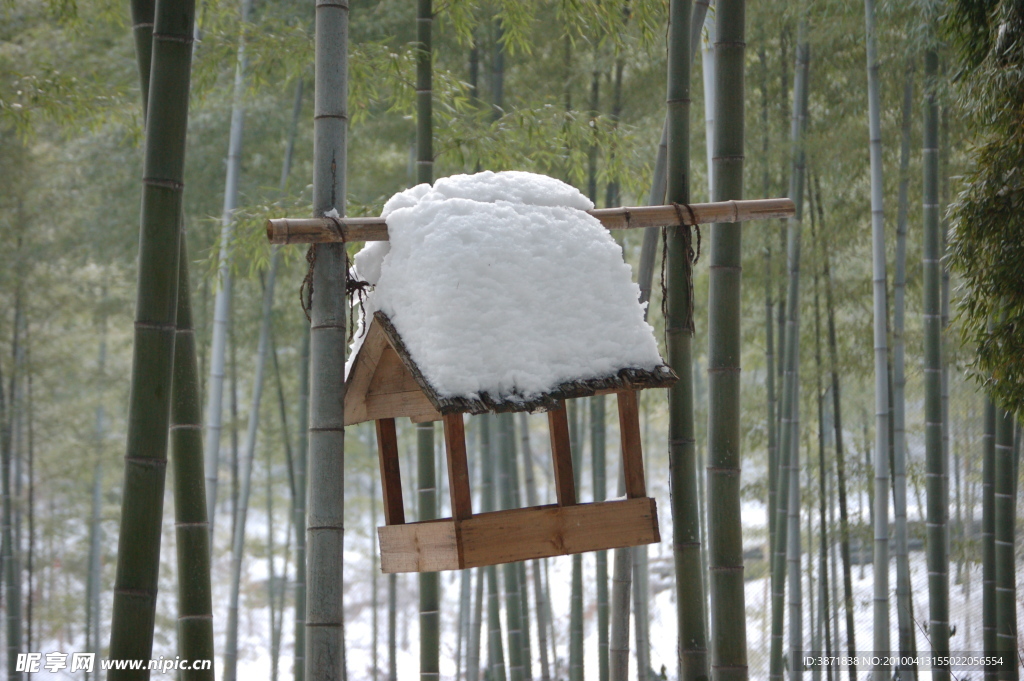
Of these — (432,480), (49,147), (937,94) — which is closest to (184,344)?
(432,480)

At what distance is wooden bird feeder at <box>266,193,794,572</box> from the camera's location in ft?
5.49

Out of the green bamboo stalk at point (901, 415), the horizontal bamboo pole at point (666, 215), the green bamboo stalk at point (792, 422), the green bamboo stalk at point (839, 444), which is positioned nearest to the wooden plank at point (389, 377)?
the horizontal bamboo pole at point (666, 215)

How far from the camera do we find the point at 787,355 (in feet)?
18.7

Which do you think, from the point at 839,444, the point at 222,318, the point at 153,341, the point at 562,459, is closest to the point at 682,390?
the point at 562,459

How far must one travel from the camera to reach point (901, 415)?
565 centimetres

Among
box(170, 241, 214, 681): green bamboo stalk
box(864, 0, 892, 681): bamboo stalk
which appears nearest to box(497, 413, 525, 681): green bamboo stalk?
A: box(864, 0, 892, 681): bamboo stalk

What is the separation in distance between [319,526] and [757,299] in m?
5.69

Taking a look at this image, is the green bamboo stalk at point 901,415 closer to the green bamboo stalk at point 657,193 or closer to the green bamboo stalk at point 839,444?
the green bamboo stalk at point 839,444

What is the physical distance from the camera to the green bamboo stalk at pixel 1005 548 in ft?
13.6

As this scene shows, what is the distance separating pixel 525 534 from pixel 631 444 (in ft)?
1.01

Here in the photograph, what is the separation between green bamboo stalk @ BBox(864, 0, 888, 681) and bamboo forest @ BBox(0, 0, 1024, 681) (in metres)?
0.02

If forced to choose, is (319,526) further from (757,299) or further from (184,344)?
(757,299)

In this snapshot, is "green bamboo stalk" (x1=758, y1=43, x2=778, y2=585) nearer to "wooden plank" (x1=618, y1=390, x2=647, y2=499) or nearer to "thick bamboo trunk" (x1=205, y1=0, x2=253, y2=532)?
"thick bamboo trunk" (x1=205, y1=0, x2=253, y2=532)

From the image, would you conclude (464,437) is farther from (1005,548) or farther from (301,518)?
(301,518)
